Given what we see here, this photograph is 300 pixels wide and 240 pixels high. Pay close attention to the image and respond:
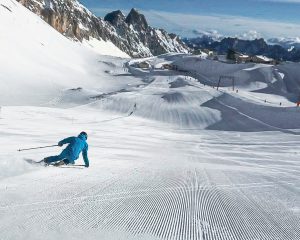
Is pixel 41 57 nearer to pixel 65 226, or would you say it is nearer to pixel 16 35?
pixel 16 35

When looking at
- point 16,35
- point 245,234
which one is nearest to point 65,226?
point 245,234

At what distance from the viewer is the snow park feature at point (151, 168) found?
790 cm

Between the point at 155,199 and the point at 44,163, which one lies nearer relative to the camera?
the point at 155,199

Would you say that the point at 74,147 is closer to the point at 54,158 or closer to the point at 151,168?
the point at 54,158

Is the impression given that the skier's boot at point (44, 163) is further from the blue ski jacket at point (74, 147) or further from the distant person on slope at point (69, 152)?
the blue ski jacket at point (74, 147)

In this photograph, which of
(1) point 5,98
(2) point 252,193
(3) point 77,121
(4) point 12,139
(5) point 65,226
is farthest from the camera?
(1) point 5,98

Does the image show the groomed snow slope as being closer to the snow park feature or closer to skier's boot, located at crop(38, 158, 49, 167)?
the snow park feature

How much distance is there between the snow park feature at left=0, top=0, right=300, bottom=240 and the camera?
25.9 ft

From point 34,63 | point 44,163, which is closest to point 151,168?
point 44,163

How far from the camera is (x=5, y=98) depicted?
36.6 metres

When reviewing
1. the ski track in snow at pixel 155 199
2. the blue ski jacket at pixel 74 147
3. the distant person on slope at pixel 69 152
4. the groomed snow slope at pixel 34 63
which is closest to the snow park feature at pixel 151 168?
the ski track in snow at pixel 155 199

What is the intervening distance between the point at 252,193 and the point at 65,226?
18.7 feet

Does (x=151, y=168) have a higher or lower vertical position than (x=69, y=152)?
lower

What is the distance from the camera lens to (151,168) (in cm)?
1380
